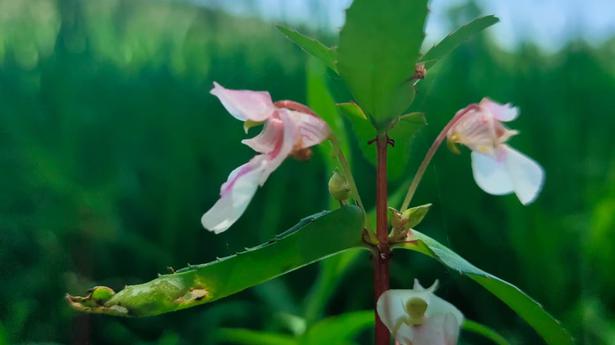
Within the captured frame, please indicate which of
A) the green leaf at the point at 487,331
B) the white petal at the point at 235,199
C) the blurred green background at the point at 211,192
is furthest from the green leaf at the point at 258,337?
the white petal at the point at 235,199

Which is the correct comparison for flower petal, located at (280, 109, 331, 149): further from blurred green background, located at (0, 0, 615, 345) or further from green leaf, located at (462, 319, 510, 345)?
blurred green background, located at (0, 0, 615, 345)

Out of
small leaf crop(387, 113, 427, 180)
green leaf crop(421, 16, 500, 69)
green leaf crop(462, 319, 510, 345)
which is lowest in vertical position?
green leaf crop(462, 319, 510, 345)

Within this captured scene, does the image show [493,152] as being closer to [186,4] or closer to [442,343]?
[442,343]

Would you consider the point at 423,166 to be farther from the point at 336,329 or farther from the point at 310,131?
the point at 336,329

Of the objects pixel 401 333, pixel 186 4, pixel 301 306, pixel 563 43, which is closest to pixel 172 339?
pixel 301 306

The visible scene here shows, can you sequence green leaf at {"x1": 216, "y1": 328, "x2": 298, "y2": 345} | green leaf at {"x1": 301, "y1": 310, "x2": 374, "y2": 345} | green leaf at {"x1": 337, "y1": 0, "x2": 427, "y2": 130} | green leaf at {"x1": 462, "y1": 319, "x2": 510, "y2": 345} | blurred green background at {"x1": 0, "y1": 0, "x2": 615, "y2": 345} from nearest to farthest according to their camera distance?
green leaf at {"x1": 337, "y1": 0, "x2": 427, "y2": 130}, green leaf at {"x1": 462, "y1": 319, "x2": 510, "y2": 345}, green leaf at {"x1": 301, "y1": 310, "x2": 374, "y2": 345}, green leaf at {"x1": 216, "y1": 328, "x2": 298, "y2": 345}, blurred green background at {"x1": 0, "y1": 0, "x2": 615, "y2": 345}

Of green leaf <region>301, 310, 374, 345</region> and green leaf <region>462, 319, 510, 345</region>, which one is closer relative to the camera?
green leaf <region>462, 319, 510, 345</region>

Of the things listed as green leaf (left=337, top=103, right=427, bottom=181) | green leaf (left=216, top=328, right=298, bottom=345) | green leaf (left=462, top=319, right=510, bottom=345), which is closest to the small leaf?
green leaf (left=337, top=103, right=427, bottom=181)
